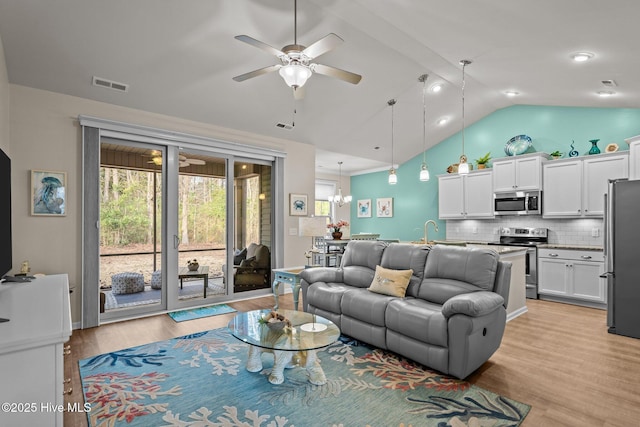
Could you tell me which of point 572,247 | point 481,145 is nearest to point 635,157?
point 572,247

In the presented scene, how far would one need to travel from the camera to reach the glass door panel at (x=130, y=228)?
14.5 feet

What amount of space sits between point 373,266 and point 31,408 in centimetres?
333

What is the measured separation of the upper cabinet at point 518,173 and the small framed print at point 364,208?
12.8ft

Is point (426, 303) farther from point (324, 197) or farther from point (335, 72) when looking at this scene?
point (324, 197)

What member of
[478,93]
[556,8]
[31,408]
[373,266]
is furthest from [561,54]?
[31,408]

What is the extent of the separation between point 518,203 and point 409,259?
3.47m

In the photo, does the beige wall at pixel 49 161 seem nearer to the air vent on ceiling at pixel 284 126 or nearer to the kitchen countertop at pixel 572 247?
the air vent on ceiling at pixel 284 126

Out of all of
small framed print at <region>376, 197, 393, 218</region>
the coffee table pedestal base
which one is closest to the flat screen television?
the coffee table pedestal base

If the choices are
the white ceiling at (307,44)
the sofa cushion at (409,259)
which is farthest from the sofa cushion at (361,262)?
the white ceiling at (307,44)

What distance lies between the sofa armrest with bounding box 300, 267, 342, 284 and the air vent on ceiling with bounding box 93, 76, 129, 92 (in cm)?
313

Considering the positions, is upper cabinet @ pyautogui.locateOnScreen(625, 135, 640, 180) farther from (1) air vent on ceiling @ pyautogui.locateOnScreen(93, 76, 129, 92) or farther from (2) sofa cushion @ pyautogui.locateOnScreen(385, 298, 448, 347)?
(1) air vent on ceiling @ pyautogui.locateOnScreen(93, 76, 129, 92)

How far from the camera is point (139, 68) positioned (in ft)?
12.5

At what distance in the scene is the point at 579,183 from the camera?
538 cm

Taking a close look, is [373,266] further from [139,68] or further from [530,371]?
[139,68]
